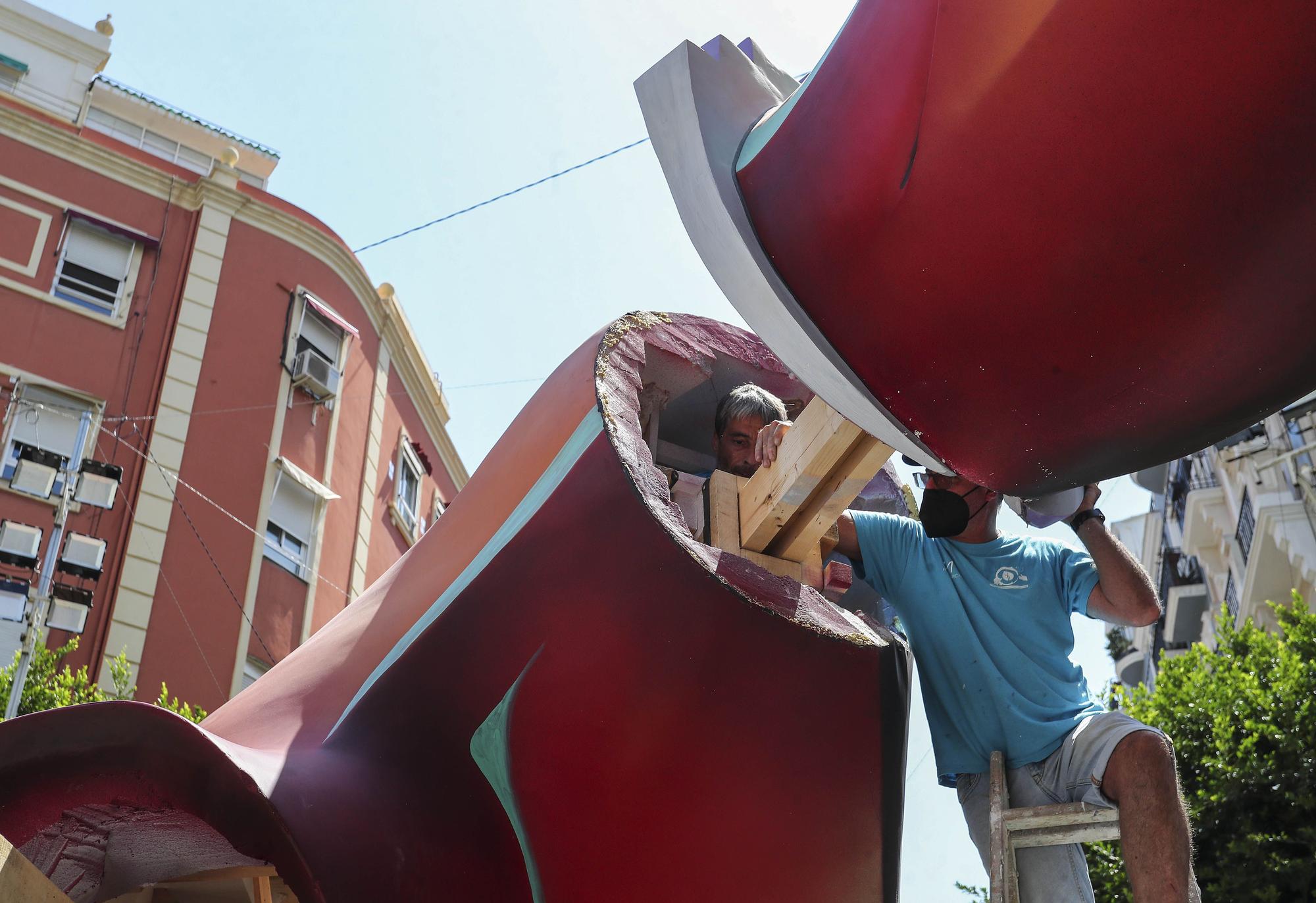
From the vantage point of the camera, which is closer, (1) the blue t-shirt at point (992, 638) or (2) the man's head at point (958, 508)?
(2) the man's head at point (958, 508)

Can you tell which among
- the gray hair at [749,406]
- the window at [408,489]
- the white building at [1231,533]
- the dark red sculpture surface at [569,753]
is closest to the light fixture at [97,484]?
the window at [408,489]

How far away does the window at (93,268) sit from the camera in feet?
46.0

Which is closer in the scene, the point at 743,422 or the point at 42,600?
the point at 743,422

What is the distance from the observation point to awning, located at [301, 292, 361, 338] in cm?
1554

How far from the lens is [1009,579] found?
379 centimetres

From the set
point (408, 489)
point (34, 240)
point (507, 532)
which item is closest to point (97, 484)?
point (34, 240)

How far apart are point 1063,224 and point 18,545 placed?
447 inches

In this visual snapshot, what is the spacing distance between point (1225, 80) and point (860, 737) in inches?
71.6

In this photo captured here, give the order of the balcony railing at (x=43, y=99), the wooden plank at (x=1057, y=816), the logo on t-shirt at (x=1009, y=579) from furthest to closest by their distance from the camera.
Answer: the balcony railing at (x=43, y=99) < the logo on t-shirt at (x=1009, y=579) < the wooden plank at (x=1057, y=816)

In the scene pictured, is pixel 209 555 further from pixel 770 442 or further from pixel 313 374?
pixel 770 442

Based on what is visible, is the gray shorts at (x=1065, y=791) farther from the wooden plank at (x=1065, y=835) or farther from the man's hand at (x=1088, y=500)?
the man's hand at (x=1088, y=500)

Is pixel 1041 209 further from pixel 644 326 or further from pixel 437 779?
pixel 437 779

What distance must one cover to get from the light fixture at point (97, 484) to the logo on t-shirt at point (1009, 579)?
325 inches

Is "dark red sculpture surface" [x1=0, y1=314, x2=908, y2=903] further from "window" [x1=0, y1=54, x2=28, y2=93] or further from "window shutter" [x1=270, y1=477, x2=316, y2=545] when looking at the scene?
"window" [x1=0, y1=54, x2=28, y2=93]
